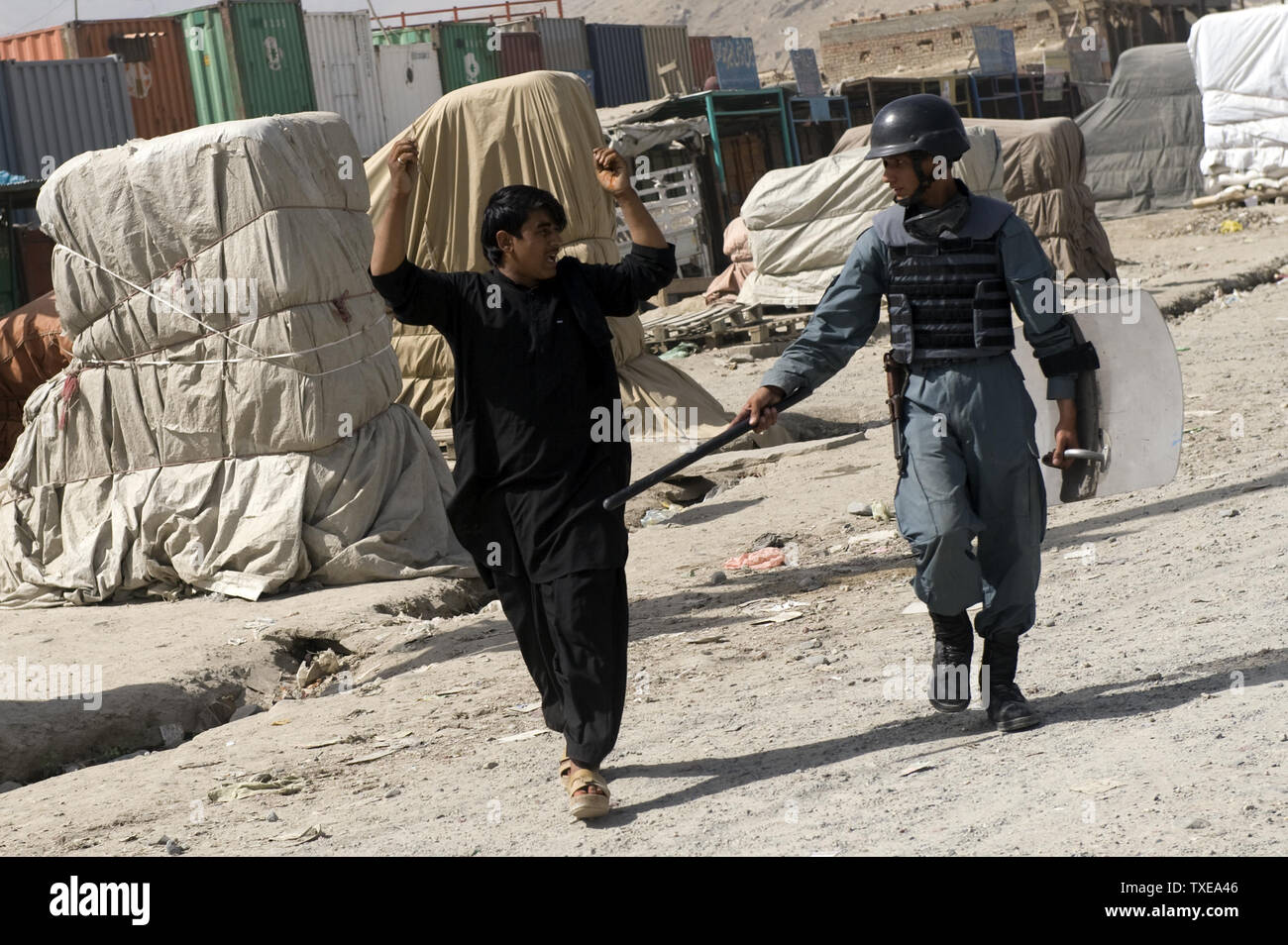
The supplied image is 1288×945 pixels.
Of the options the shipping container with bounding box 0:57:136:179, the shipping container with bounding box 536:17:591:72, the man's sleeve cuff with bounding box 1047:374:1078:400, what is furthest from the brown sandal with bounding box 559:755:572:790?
the shipping container with bounding box 536:17:591:72

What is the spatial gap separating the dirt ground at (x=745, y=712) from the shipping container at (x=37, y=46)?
49.7ft

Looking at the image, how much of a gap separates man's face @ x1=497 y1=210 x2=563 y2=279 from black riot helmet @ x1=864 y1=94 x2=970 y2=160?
0.87 m

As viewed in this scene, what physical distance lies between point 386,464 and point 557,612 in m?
4.53

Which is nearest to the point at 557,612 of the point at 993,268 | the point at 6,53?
the point at 993,268

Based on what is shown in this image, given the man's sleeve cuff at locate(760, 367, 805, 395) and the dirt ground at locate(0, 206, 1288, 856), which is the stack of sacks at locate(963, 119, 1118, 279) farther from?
the man's sleeve cuff at locate(760, 367, 805, 395)

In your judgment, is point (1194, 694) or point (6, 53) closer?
point (1194, 694)

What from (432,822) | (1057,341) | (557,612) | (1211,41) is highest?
(1211,41)

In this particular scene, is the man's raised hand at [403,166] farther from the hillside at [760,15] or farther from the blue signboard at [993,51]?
the hillside at [760,15]

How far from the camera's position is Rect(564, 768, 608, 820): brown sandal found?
3.56m

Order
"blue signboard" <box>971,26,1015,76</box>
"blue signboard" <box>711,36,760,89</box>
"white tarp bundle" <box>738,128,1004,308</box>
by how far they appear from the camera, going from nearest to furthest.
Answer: "white tarp bundle" <box>738,128,1004,308</box> → "blue signboard" <box>711,36,760,89</box> → "blue signboard" <box>971,26,1015,76</box>

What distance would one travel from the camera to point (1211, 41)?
26062 millimetres

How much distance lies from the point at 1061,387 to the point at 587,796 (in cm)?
166

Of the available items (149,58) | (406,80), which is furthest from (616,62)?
(149,58)
